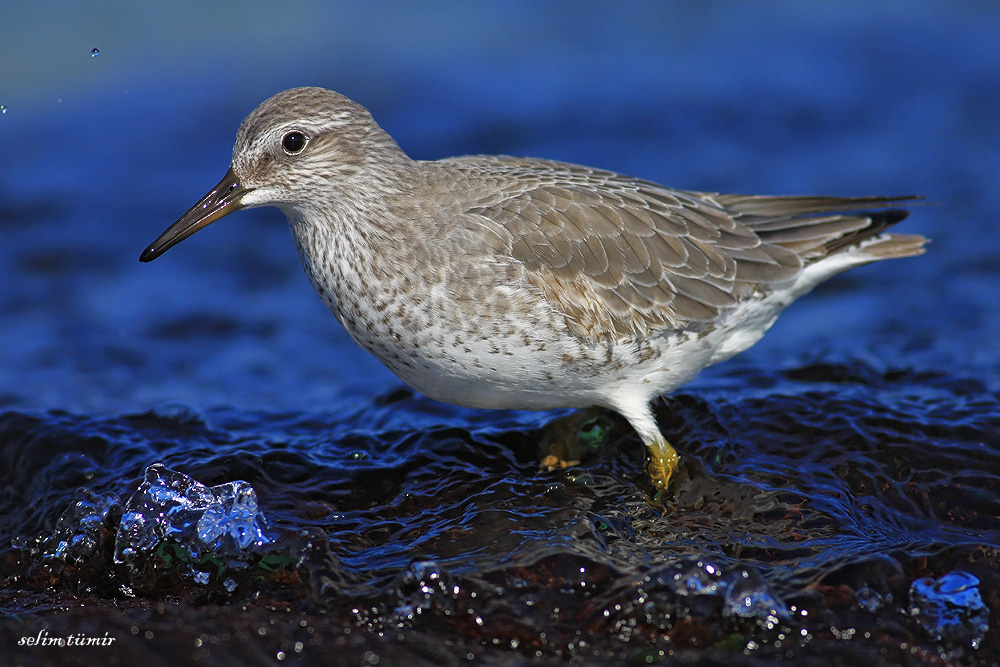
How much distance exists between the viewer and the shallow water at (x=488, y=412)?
484cm

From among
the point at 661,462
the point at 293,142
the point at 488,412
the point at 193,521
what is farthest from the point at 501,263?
the point at 193,521

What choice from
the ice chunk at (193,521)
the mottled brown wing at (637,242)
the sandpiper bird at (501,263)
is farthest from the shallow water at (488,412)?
the mottled brown wing at (637,242)

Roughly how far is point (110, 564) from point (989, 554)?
473 cm

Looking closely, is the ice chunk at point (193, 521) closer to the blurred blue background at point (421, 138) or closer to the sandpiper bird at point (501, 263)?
the sandpiper bird at point (501, 263)

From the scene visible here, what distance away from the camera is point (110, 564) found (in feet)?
17.6

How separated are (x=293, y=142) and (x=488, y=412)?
2603 mm

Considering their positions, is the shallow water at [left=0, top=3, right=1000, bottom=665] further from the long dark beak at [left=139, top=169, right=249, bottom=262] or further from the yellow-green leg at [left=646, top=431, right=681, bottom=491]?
the long dark beak at [left=139, top=169, right=249, bottom=262]

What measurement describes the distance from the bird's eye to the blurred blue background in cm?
256

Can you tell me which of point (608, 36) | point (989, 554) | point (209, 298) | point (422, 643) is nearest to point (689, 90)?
point (608, 36)

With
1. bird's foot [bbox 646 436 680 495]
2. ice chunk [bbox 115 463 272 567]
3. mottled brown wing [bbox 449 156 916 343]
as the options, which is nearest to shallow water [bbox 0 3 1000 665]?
ice chunk [bbox 115 463 272 567]

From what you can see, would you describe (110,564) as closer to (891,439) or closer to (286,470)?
(286,470)

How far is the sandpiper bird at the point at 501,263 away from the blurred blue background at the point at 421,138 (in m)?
1.55

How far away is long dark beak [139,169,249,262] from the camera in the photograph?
559 centimetres

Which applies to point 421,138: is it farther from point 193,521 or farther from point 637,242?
point 193,521
